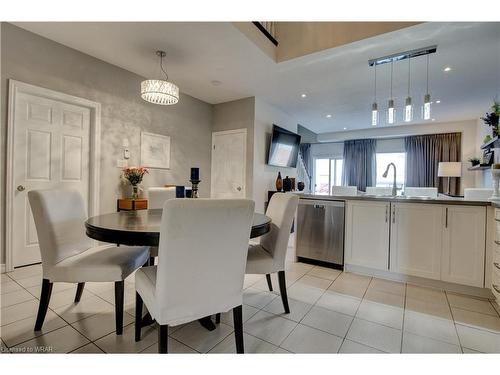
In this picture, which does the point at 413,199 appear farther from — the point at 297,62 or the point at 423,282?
the point at 297,62

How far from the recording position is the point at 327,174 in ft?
27.9

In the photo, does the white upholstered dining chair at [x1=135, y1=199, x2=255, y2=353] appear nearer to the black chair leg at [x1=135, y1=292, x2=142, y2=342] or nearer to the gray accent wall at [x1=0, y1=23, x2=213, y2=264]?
the black chair leg at [x1=135, y1=292, x2=142, y2=342]

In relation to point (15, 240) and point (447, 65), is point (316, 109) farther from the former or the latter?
point (15, 240)

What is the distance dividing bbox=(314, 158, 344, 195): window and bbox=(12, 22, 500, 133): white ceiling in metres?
3.43

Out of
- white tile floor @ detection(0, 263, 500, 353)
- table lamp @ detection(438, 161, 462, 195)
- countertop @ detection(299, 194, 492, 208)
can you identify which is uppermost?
table lamp @ detection(438, 161, 462, 195)

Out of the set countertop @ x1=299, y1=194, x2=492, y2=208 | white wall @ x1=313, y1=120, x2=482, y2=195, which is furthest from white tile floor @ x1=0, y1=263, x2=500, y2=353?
white wall @ x1=313, y1=120, x2=482, y2=195

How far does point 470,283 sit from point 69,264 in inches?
130

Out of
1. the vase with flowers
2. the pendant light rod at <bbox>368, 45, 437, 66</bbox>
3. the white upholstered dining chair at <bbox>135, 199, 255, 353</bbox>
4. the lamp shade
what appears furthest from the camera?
the lamp shade

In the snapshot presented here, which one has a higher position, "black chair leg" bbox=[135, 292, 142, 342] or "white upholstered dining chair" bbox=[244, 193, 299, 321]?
"white upholstered dining chair" bbox=[244, 193, 299, 321]

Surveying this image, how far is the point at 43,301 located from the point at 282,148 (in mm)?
4360

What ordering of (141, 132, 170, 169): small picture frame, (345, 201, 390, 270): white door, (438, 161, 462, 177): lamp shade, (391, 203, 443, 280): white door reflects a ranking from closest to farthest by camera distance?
(391, 203, 443, 280): white door, (345, 201, 390, 270): white door, (141, 132, 170, 169): small picture frame, (438, 161, 462, 177): lamp shade

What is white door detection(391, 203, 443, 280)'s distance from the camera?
2.46 m

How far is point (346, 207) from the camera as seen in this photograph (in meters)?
2.92
